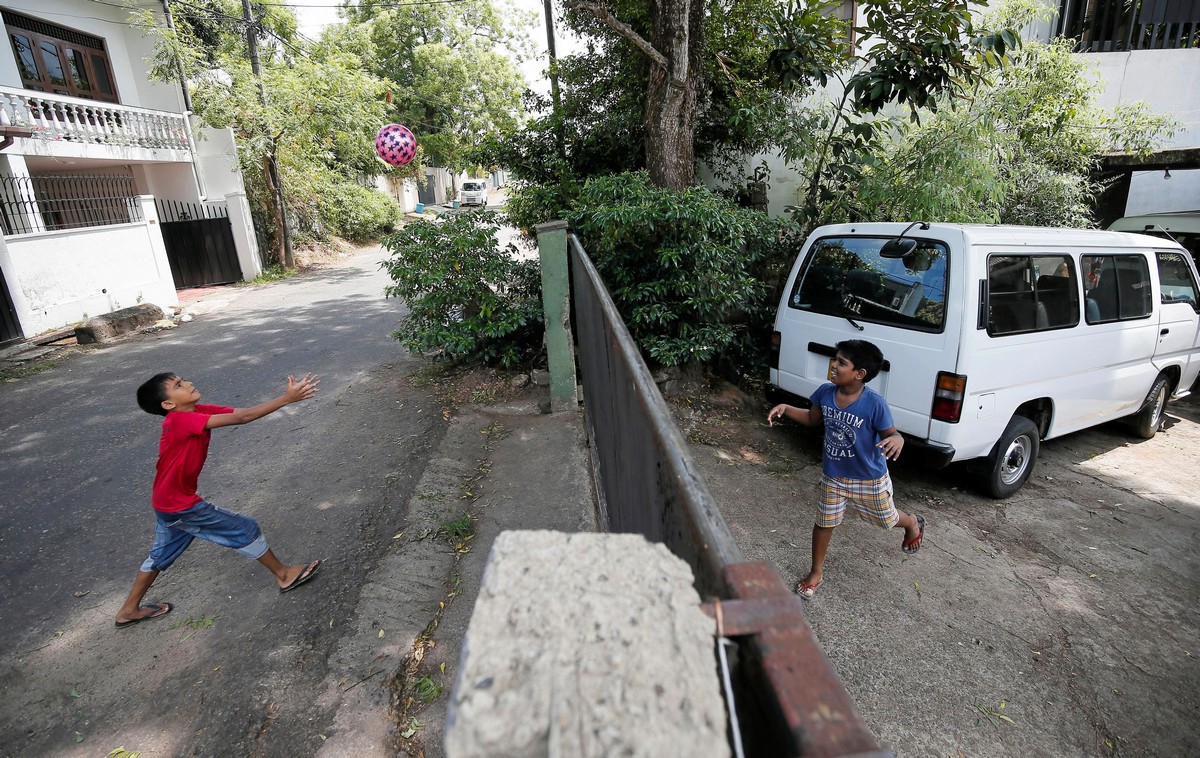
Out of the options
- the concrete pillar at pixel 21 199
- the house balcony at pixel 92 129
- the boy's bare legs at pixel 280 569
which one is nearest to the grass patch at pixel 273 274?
the house balcony at pixel 92 129

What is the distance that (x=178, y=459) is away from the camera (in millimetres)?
3023

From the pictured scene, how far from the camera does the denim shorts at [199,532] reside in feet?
10.1

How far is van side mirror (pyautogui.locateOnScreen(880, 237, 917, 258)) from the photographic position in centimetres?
420

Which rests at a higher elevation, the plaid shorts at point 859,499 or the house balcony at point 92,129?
the house balcony at point 92,129

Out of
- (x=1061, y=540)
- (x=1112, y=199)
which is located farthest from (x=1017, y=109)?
(x=1061, y=540)

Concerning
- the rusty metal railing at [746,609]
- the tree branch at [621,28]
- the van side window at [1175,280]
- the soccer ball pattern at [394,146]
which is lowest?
the van side window at [1175,280]

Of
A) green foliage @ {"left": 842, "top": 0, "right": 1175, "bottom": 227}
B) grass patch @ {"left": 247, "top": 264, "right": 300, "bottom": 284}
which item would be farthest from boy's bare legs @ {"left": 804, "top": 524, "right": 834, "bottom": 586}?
grass patch @ {"left": 247, "top": 264, "right": 300, "bottom": 284}

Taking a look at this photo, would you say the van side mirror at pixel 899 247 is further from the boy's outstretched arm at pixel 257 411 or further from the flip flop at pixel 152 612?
the flip flop at pixel 152 612

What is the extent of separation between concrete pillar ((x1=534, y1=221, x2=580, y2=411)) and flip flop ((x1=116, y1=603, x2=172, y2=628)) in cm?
308

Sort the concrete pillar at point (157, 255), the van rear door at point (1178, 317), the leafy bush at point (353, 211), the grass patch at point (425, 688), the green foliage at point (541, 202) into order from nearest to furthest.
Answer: the grass patch at point (425, 688) < the van rear door at point (1178, 317) < the green foliage at point (541, 202) < the concrete pillar at point (157, 255) < the leafy bush at point (353, 211)

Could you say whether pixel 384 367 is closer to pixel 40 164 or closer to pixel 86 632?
pixel 86 632

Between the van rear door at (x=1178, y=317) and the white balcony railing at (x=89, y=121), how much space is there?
48.6 feet

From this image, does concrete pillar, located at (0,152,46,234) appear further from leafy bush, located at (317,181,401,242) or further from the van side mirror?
the van side mirror

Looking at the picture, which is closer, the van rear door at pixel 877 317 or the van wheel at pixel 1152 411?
the van rear door at pixel 877 317
